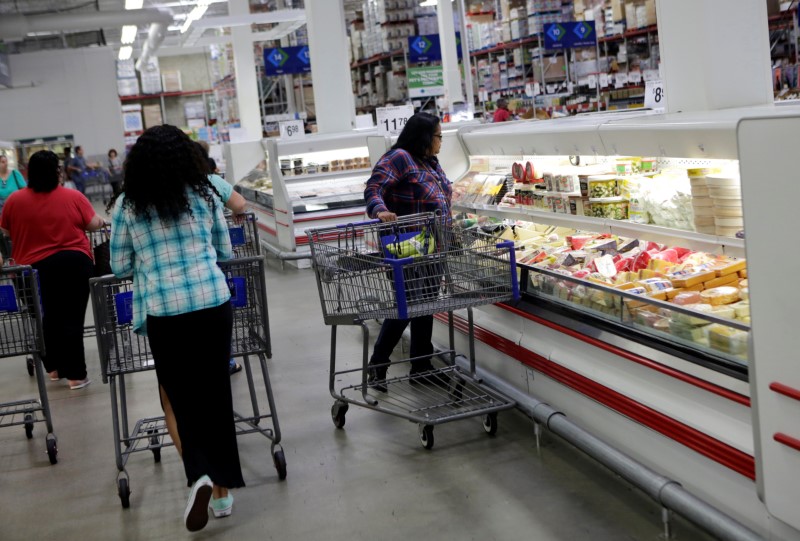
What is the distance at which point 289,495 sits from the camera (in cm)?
420

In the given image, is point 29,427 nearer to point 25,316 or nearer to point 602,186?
point 25,316

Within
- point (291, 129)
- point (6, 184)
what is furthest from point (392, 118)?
point (6, 184)

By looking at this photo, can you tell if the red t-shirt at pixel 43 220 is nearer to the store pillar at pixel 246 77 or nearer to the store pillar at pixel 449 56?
the store pillar at pixel 449 56

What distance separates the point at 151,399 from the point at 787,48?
8.15 metres

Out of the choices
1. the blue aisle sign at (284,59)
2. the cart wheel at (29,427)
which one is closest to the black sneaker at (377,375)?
the cart wheel at (29,427)

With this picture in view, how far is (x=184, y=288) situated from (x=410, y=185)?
1.96 meters

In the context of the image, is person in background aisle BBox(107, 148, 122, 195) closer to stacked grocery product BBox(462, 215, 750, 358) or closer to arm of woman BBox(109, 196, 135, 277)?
stacked grocery product BBox(462, 215, 750, 358)

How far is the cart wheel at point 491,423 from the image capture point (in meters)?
4.67

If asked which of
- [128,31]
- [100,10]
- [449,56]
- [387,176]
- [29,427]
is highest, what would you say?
[100,10]

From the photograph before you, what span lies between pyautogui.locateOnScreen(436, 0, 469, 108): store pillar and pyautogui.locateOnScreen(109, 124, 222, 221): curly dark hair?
10412 mm

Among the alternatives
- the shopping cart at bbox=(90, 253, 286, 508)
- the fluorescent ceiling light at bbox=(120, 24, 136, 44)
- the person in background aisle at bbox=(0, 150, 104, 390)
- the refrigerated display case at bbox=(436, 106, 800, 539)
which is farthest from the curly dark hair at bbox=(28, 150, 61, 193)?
the fluorescent ceiling light at bbox=(120, 24, 136, 44)

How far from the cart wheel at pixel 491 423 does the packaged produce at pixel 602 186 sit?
1.25 m

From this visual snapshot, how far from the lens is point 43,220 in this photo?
616 cm

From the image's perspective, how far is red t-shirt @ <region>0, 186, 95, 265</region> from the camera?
20.2 ft
